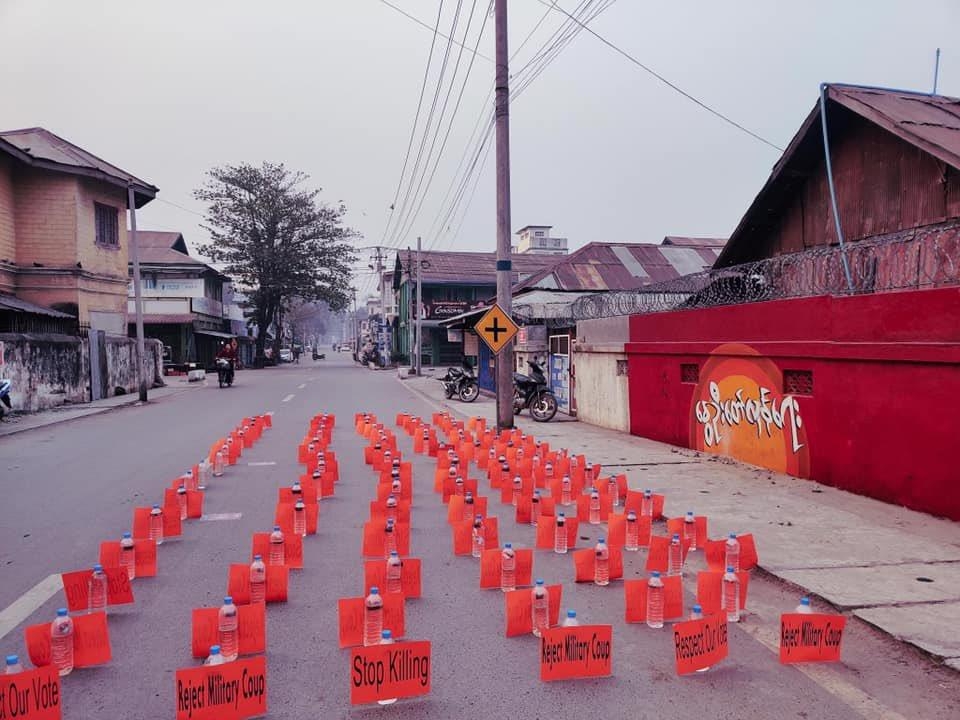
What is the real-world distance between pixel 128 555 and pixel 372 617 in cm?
238

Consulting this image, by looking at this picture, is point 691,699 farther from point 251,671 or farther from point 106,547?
point 106,547

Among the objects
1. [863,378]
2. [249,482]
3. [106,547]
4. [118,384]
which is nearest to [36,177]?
[118,384]

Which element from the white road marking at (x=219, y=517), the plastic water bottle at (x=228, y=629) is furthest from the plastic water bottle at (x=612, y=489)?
the plastic water bottle at (x=228, y=629)

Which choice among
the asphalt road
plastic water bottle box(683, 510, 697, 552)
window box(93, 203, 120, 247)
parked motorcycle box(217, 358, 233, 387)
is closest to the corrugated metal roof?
window box(93, 203, 120, 247)

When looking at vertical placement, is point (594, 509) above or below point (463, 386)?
below

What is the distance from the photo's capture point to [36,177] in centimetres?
2500

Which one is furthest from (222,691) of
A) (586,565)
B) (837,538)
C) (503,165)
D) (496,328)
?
(503,165)

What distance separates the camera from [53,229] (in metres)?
25.2

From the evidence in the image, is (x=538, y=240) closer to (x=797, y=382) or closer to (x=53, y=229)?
(x=53, y=229)

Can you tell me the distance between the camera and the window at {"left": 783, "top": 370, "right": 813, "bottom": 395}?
8.68m

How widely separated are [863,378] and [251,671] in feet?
22.9

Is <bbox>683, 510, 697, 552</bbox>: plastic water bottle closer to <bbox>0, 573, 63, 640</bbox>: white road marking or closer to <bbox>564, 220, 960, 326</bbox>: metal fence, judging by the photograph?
<bbox>564, 220, 960, 326</bbox>: metal fence

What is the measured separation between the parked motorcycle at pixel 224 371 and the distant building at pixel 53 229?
15.3 ft

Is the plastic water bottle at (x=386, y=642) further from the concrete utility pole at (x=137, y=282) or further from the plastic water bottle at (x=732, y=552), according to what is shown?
the concrete utility pole at (x=137, y=282)
